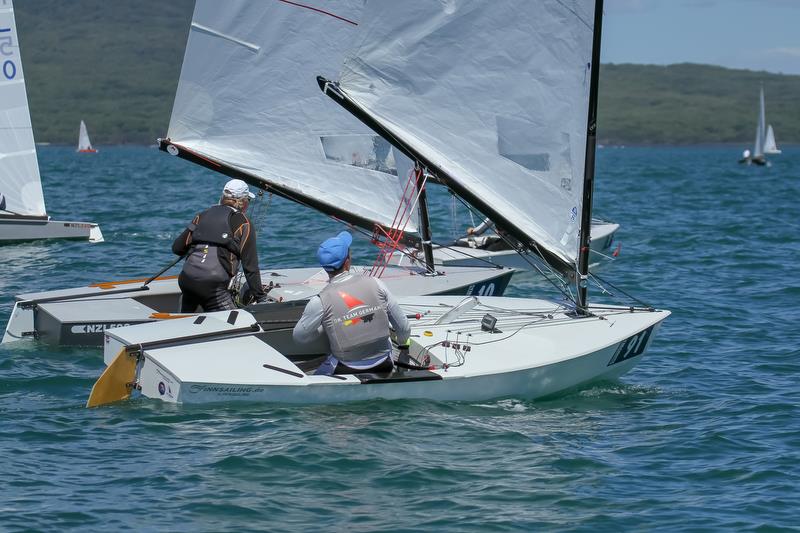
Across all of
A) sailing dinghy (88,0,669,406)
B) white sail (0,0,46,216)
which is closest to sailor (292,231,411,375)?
sailing dinghy (88,0,669,406)

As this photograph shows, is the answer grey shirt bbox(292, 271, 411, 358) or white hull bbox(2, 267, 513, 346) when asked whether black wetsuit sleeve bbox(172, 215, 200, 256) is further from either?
grey shirt bbox(292, 271, 411, 358)

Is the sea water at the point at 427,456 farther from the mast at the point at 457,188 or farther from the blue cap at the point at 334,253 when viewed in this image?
the mast at the point at 457,188

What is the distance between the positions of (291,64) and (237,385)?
667 cm

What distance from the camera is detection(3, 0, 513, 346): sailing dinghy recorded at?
14.2 m

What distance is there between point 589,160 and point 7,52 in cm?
1372

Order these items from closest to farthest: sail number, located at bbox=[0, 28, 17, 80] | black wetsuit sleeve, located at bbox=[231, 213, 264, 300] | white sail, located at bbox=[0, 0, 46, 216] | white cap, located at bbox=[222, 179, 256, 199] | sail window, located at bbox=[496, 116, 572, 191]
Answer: sail window, located at bbox=[496, 116, 572, 191], black wetsuit sleeve, located at bbox=[231, 213, 264, 300], white cap, located at bbox=[222, 179, 256, 199], sail number, located at bbox=[0, 28, 17, 80], white sail, located at bbox=[0, 0, 46, 216]

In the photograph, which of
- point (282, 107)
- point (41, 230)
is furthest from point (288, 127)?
point (41, 230)

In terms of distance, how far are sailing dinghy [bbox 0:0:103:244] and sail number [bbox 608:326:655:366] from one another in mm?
13365

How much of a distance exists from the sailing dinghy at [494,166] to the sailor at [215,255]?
0.53 m

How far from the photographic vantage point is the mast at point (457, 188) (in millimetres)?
10844

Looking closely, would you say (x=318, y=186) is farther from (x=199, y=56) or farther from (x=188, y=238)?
(x=188, y=238)

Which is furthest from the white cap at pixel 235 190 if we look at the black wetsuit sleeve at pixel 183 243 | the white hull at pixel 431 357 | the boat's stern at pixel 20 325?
the boat's stern at pixel 20 325

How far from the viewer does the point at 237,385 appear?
8703 mm

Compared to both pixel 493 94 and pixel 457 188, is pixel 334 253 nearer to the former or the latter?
pixel 457 188
